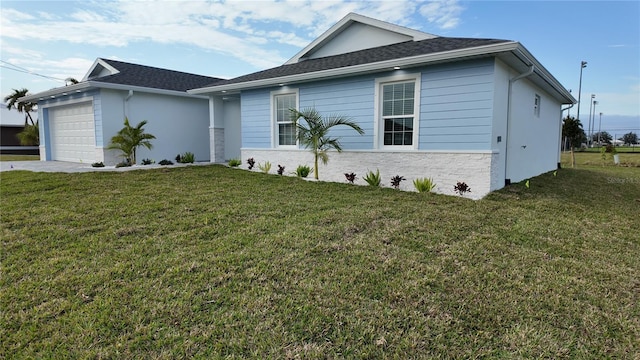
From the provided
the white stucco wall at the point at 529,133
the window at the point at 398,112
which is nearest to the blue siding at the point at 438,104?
the window at the point at 398,112

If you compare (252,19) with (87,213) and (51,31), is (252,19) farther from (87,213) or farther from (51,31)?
(87,213)

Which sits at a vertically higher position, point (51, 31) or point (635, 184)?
point (51, 31)

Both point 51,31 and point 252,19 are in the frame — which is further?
point 51,31

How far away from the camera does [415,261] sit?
3.70 meters

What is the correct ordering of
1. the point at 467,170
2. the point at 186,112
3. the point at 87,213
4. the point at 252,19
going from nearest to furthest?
the point at 87,213, the point at 467,170, the point at 252,19, the point at 186,112

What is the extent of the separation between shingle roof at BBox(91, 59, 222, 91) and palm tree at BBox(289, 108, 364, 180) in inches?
286

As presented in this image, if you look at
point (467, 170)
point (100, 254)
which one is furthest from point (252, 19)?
point (100, 254)

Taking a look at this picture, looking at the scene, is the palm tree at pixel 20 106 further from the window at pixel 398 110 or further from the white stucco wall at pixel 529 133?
the white stucco wall at pixel 529 133

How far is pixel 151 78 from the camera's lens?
14.1 m

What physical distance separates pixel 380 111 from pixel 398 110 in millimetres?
445

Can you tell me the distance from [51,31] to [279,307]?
58.6ft

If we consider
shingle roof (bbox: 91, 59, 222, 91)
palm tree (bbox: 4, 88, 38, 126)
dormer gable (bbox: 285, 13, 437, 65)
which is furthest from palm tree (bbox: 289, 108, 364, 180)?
→ palm tree (bbox: 4, 88, 38, 126)

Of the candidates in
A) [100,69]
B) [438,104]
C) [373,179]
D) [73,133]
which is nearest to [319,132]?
[373,179]

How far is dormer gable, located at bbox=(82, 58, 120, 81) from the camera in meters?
14.7
